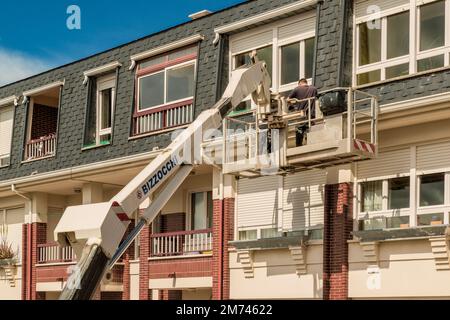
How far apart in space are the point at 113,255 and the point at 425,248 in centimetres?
743

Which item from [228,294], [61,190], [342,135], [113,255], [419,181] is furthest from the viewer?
[61,190]

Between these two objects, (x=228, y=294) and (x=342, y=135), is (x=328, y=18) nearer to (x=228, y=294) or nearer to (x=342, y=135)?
(x=342, y=135)

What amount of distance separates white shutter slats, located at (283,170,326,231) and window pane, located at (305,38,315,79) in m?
2.54

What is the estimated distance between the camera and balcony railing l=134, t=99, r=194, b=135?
88.8 feet

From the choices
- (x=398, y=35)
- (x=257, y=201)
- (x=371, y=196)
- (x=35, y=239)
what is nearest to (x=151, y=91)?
(x=257, y=201)

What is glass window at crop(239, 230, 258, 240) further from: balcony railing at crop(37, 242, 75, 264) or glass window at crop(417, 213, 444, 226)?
balcony railing at crop(37, 242, 75, 264)

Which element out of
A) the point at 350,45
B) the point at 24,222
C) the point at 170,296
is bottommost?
the point at 170,296

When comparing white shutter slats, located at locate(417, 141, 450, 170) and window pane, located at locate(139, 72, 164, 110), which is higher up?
window pane, located at locate(139, 72, 164, 110)

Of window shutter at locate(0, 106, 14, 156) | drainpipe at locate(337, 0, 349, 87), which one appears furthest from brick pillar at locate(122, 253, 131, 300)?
→ drainpipe at locate(337, 0, 349, 87)

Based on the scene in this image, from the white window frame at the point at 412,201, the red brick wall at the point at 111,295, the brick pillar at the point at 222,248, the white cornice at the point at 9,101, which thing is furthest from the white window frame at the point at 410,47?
the white cornice at the point at 9,101

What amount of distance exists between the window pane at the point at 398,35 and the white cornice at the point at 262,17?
2.20m

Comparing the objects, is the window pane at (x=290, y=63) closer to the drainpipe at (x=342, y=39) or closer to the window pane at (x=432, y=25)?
the drainpipe at (x=342, y=39)
